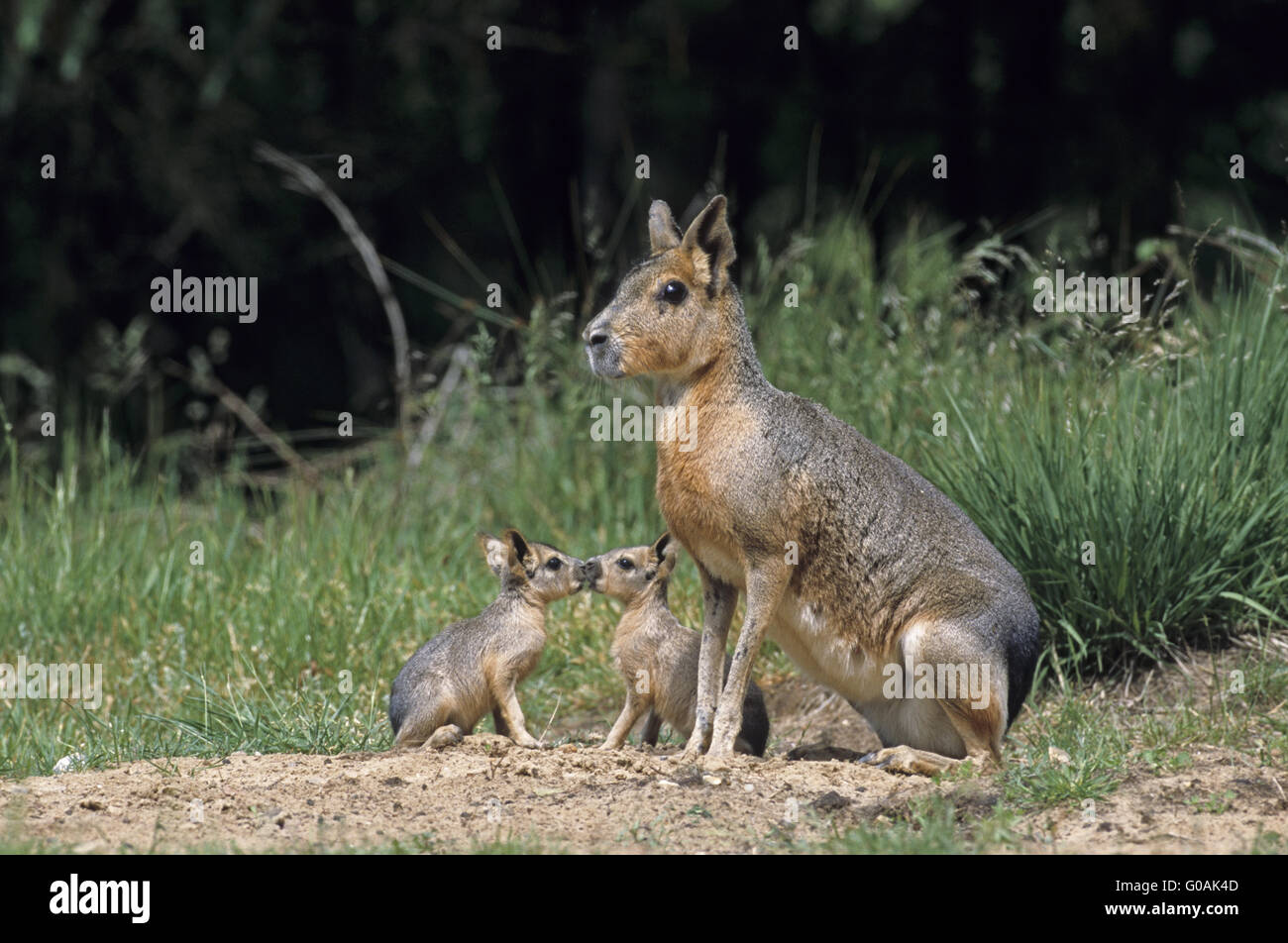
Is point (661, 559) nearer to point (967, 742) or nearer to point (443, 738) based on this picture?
point (443, 738)

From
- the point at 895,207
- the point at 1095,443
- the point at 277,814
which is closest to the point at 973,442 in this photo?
the point at 1095,443

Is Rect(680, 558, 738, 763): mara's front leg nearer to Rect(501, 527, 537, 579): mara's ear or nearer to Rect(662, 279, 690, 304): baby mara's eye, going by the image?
Rect(501, 527, 537, 579): mara's ear

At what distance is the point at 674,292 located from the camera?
6020 millimetres

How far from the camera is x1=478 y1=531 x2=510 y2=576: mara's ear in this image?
670 cm

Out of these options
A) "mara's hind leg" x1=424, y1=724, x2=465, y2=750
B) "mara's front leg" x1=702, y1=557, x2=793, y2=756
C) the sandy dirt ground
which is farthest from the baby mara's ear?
"mara's hind leg" x1=424, y1=724, x2=465, y2=750

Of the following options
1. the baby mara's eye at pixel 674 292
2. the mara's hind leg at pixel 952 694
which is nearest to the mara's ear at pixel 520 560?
the baby mara's eye at pixel 674 292

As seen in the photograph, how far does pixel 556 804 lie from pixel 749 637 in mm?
1013

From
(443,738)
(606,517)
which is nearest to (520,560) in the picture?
(443,738)

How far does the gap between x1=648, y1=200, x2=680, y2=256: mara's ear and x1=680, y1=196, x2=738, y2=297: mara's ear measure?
213mm

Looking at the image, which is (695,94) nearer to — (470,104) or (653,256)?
(470,104)

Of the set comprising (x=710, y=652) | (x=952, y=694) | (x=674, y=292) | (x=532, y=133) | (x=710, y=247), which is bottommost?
(x=952, y=694)

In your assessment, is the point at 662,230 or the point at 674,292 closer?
the point at 674,292

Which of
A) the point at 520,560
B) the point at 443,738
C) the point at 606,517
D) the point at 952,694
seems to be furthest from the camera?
the point at 606,517

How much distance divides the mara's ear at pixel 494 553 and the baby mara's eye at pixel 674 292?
133 centimetres
